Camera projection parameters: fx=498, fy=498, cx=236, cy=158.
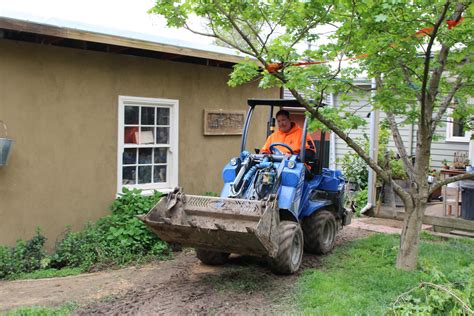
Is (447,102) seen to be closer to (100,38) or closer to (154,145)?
A: (154,145)

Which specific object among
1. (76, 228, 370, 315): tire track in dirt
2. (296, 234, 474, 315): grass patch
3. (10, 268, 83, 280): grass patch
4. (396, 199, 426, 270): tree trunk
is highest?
(396, 199, 426, 270): tree trunk

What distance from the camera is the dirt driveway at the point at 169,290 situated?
17.5 ft

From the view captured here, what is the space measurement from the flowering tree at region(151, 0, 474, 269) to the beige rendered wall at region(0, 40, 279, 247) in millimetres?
2397

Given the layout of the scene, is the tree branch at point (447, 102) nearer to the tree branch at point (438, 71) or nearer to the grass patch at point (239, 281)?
the tree branch at point (438, 71)

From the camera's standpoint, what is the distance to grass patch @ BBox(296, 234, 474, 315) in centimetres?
526

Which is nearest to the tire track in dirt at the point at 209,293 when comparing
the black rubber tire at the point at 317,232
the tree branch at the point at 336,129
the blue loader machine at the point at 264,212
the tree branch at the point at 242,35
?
the blue loader machine at the point at 264,212

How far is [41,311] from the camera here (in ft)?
16.8

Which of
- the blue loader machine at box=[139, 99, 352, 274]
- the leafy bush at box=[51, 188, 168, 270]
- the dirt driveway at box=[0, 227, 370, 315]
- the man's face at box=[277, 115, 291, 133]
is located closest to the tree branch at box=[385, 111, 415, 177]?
the blue loader machine at box=[139, 99, 352, 274]

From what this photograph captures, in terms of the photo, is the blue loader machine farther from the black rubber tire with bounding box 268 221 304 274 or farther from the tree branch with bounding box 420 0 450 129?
the tree branch with bounding box 420 0 450 129

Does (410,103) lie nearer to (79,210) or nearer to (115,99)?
(115,99)

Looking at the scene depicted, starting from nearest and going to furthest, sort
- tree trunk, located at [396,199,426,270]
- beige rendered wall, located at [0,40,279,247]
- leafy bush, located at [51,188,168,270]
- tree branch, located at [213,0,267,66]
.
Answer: tree branch, located at [213,0,267,66] → tree trunk, located at [396,199,426,270] → beige rendered wall, located at [0,40,279,247] → leafy bush, located at [51,188,168,270]

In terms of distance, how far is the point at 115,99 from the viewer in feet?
26.8

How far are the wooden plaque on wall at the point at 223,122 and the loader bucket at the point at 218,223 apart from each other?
3.71 metres

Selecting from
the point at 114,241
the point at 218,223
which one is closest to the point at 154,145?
the point at 114,241
